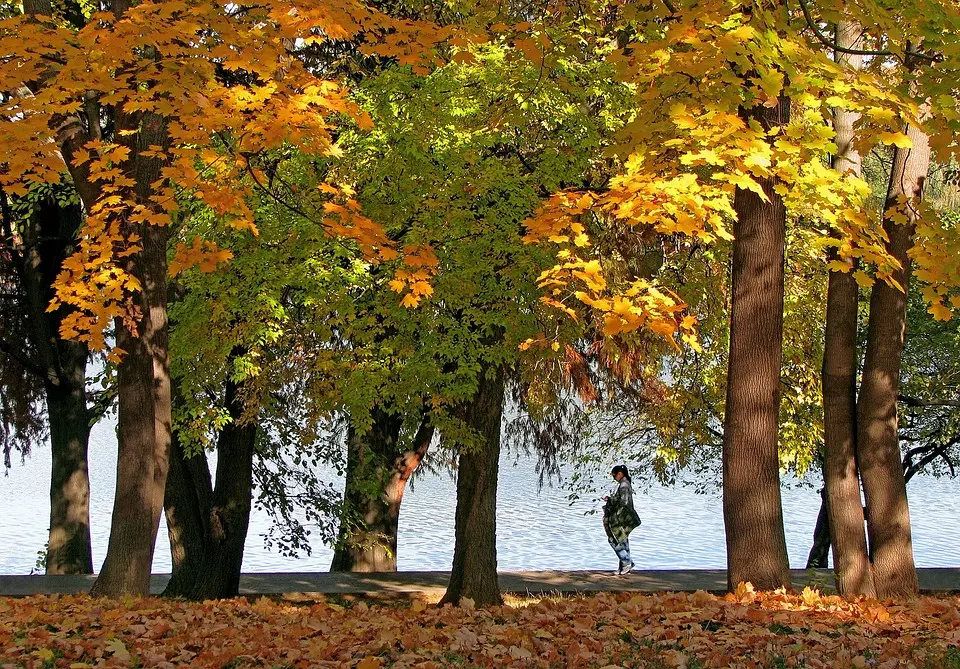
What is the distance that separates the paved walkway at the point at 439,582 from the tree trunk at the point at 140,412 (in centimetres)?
570

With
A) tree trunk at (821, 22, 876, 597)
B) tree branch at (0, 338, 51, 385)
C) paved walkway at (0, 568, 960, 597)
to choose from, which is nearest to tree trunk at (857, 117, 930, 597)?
tree trunk at (821, 22, 876, 597)

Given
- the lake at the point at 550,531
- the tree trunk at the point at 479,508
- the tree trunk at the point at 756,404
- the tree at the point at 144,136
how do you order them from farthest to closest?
the lake at the point at 550,531 < the tree trunk at the point at 479,508 < the tree trunk at the point at 756,404 < the tree at the point at 144,136

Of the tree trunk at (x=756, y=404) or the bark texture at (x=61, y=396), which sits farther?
the bark texture at (x=61, y=396)

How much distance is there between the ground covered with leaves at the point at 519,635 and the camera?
19.3 feet

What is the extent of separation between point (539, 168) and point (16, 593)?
9.43 metres

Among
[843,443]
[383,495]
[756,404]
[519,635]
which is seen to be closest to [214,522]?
[383,495]

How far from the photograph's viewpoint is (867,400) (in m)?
9.95

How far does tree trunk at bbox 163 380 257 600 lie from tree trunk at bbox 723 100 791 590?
7.89 meters

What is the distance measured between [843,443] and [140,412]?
6.63 m

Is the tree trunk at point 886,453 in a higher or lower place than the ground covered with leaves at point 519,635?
higher

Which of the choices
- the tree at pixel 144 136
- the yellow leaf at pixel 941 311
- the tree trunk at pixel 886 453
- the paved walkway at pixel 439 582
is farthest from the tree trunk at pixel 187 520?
the yellow leaf at pixel 941 311

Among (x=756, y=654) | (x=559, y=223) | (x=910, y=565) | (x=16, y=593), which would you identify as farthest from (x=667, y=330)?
(x=16, y=593)

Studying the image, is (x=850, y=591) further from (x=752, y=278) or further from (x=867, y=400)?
(x=752, y=278)

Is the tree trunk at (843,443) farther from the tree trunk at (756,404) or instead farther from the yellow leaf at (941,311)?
the yellow leaf at (941,311)
